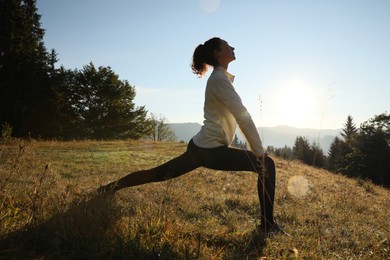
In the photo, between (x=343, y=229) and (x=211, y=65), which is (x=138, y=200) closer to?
(x=211, y=65)

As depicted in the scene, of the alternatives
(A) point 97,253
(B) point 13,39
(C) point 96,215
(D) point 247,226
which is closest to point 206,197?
(D) point 247,226

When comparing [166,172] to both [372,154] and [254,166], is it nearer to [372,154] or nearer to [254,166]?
[254,166]

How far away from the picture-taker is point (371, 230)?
14.0 ft

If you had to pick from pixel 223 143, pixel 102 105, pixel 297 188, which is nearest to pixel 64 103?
pixel 102 105

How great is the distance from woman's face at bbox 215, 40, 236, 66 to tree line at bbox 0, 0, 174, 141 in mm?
17155

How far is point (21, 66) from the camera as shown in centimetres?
2464

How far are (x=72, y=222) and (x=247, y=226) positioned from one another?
91.7 inches

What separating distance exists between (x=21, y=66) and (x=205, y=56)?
25709 millimetres

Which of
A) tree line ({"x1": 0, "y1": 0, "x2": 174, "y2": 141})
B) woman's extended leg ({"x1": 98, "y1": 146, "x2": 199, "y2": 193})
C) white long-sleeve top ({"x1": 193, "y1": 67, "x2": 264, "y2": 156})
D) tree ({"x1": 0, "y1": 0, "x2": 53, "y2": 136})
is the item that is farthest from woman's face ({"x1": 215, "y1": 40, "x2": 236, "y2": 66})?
tree ({"x1": 0, "y1": 0, "x2": 53, "y2": 136})

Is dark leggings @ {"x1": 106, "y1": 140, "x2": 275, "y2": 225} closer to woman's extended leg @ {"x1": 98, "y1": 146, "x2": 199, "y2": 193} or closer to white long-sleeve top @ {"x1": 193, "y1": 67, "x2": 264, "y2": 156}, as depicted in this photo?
woman's extended leg @ {"x1": 98, "y1": 146, "x2": 199, "y2": 193}

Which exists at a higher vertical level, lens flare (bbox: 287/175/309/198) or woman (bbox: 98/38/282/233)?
woman (bbox: 98/38/282/233)

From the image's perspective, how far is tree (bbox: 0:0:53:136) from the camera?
77.1ft

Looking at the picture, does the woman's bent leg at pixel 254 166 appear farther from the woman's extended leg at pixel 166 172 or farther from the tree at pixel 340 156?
the tree at pixel 340 156

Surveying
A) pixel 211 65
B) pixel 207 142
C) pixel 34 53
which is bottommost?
pixel 207 142
